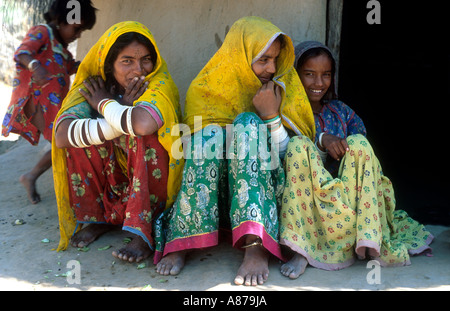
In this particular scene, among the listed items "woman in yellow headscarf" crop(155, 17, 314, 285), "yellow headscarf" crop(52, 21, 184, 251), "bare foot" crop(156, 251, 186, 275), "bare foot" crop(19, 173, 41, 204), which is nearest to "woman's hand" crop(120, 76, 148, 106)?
"yellow headscarf" crop(52, 21, 184, 251)

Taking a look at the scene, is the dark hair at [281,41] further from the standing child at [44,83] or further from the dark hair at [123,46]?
the standing child at [44,83]

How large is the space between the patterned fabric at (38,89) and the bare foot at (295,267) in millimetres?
2282

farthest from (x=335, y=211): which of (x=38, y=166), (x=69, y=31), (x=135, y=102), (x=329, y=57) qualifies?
(x=69, y=31)

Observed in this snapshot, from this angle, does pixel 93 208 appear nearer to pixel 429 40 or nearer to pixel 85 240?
pixel 85 240

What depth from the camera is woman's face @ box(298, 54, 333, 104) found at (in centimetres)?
299

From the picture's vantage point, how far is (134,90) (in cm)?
286

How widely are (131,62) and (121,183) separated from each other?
79cm

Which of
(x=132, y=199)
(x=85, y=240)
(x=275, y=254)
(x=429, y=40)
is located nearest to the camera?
(x=275, y=254)

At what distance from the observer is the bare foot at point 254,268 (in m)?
2.38

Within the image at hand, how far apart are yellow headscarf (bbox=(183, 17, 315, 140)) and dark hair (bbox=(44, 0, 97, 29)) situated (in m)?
1.50

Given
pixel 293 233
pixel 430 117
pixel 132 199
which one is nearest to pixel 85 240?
pixel 132 199

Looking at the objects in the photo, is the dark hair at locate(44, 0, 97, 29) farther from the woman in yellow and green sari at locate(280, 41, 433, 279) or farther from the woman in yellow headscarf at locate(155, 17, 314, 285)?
the woman in yellow and green sari at locate(280, 41, 433, 279)

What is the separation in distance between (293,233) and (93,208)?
1.34 m

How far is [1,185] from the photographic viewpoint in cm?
434
